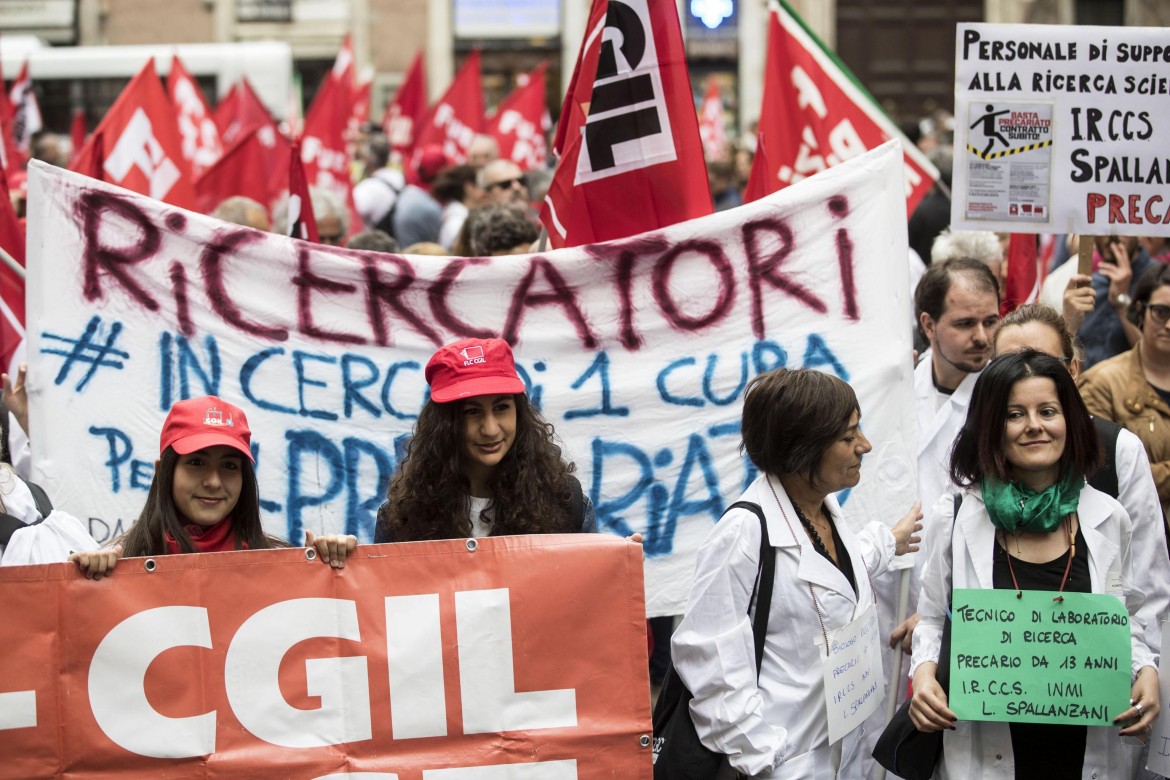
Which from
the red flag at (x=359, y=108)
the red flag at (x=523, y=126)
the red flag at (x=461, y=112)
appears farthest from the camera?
the red flag at (x=359, y=108)

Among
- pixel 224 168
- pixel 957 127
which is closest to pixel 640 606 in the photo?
pixel 957 127

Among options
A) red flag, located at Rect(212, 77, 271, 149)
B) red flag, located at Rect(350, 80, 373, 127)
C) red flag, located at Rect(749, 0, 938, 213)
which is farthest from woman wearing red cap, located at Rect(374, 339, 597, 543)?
red flag, located at Rect(350, 80, 373, 127)

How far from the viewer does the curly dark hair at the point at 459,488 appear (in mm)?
3469

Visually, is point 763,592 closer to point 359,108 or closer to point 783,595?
point 783,595

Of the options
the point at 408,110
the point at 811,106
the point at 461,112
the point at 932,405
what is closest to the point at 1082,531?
the point at 932,405

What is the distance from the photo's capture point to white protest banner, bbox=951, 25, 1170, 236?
4.46m

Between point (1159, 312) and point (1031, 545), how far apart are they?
1611mm

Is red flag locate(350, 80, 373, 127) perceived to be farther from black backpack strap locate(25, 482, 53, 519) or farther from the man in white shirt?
black backpack strap locate(25, 482, 53, 519)

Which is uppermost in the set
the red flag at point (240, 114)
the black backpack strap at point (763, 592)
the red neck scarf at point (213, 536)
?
the red flag at point (240, 114)

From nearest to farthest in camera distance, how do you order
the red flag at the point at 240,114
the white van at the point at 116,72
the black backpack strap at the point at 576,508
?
1. the black backpack strap at the point at 576,508
2. the red flag at the point at 240,114
3. the white van at the point at 116,72

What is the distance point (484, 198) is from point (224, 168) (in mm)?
1797

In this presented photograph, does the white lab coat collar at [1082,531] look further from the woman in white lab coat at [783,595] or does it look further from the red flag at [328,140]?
the red flag at [328,140]

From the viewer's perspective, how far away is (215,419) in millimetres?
3324

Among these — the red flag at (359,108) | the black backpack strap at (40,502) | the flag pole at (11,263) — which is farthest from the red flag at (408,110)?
the black backpack strap at (40,502)
